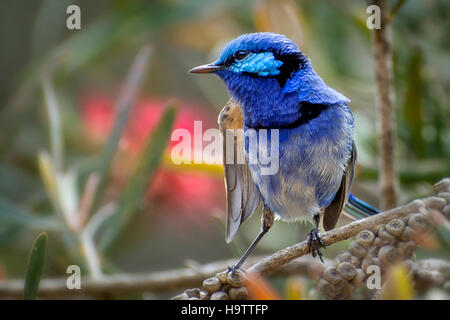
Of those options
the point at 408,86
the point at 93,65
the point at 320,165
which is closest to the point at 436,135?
the point at 408,86

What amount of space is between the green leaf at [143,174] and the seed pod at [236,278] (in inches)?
11.3

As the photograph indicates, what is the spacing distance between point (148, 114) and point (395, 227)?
Answer: 2.66ft

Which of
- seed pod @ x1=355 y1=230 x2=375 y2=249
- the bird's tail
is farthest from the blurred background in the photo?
seed pod @ x1=355 y1=230 x2=375 y2=249

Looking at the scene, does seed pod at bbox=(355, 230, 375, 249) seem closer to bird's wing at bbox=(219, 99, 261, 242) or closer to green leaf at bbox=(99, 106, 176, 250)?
bird's wing at bbox=(219, 99, 261, 242)

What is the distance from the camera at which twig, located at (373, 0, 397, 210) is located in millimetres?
649

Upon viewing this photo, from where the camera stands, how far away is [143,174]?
3.02ft

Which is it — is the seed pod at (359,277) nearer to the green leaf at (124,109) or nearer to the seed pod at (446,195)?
the seed pod at (446,195)

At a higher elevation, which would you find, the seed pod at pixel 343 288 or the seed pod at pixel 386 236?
the seed pod at pixel 386 236

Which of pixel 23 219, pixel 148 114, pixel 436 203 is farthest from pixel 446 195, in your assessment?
pixel 148 114

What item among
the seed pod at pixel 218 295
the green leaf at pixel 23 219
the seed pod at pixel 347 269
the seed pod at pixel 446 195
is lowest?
the seed pod at pixel 218 295

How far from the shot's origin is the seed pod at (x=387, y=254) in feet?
1.68

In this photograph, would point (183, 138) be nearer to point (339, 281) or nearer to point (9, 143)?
point (339, 281)

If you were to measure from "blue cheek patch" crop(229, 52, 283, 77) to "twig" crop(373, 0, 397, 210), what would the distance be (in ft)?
0.36

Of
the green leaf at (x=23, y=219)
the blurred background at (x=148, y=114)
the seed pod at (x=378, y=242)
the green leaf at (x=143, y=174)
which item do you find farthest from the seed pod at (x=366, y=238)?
the green leaf at (x=23, y=219)
